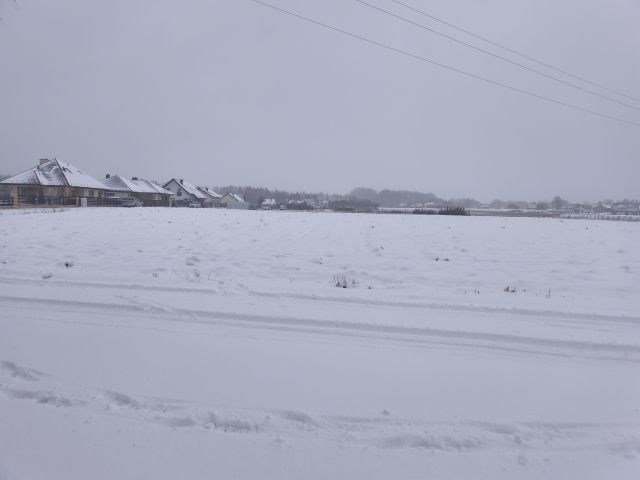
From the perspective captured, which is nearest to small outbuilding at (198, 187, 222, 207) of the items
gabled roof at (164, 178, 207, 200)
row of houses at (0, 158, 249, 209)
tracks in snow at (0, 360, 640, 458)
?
gabled roof at (164, 178, 207, 200)

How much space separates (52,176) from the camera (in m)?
48.9

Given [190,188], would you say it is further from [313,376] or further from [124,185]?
[313,376]

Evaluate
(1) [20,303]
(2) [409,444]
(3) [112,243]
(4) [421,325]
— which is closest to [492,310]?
(4) [421,325]

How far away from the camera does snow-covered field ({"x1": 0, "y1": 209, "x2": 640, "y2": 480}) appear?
9.98 ft

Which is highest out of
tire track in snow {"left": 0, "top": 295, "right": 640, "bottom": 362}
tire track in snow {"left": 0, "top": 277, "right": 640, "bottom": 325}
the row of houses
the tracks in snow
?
the row of houses

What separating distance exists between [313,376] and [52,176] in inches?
2232

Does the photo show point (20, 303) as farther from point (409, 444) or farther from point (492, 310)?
point (492, 310)

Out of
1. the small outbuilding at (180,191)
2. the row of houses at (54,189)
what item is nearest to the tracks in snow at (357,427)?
the row of houses at (54,189)

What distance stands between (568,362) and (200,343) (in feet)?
15.0

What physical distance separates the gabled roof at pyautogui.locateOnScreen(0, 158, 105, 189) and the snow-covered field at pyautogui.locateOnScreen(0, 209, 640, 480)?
47384 mm

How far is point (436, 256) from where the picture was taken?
1181 cm

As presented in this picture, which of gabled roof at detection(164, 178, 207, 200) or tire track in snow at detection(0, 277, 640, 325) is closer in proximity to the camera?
tire track in snow at detection(0, 277, 640, 325)

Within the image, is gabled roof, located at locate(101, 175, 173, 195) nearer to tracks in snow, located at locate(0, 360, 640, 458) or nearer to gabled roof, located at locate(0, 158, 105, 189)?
gabled roof, located at locate(0, 158, 105, 189)

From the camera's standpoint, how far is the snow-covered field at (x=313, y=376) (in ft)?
9.98
